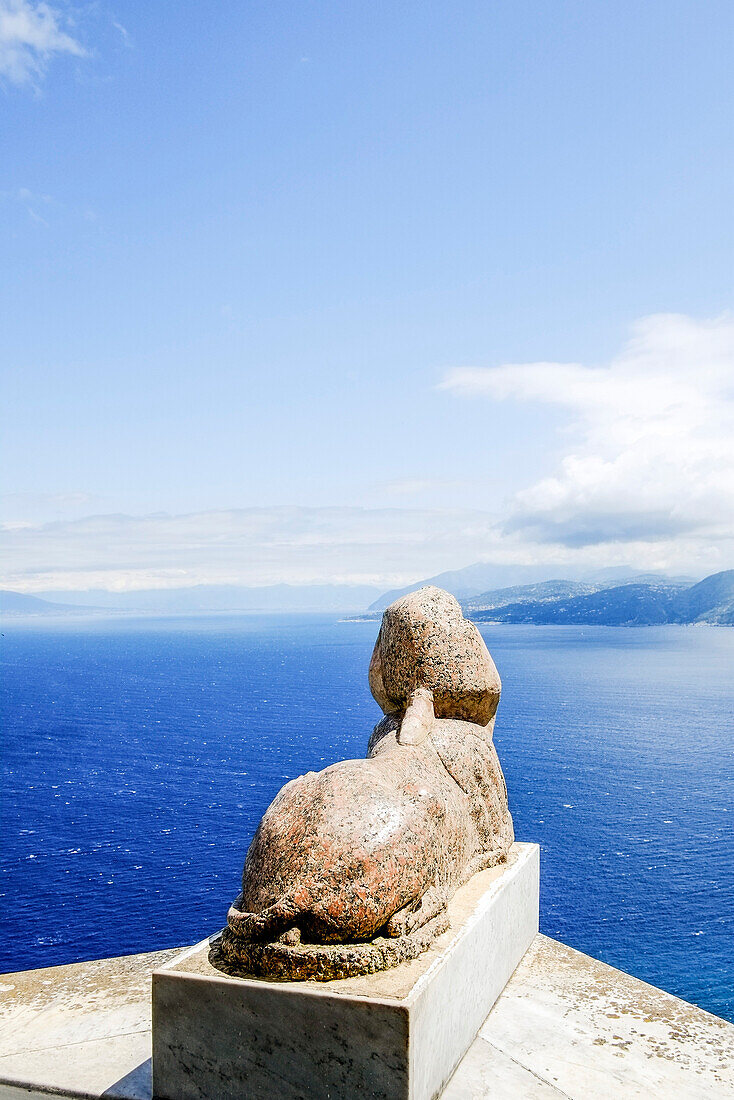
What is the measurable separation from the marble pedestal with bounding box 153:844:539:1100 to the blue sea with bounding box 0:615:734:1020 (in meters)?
23.2

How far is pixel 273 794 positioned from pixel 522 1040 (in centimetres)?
4200

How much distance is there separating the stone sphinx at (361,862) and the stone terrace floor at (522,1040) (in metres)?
1.73

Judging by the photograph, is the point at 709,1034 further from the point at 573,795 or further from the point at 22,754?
the point at 22,754

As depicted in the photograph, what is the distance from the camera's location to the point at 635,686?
10081 cm

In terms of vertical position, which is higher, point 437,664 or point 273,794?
point 437,664

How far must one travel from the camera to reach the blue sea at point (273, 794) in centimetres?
3169

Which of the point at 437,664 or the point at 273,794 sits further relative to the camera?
the point at 273,794

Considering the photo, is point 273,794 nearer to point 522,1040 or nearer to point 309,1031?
point 522,1040

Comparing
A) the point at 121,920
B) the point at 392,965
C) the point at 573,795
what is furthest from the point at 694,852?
the point at 392,965

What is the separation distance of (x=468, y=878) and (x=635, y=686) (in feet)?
315

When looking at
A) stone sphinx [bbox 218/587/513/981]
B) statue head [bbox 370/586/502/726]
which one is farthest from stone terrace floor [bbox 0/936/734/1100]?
statue head [bbox 370/586/502/726]

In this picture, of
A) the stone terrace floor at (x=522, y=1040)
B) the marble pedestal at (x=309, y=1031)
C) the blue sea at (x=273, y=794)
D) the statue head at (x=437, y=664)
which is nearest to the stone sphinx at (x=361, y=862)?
the marble pedestal at (x=309, y=1031)

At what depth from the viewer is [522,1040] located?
9.60 m

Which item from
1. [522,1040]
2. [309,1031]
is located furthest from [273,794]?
[309,1031]
